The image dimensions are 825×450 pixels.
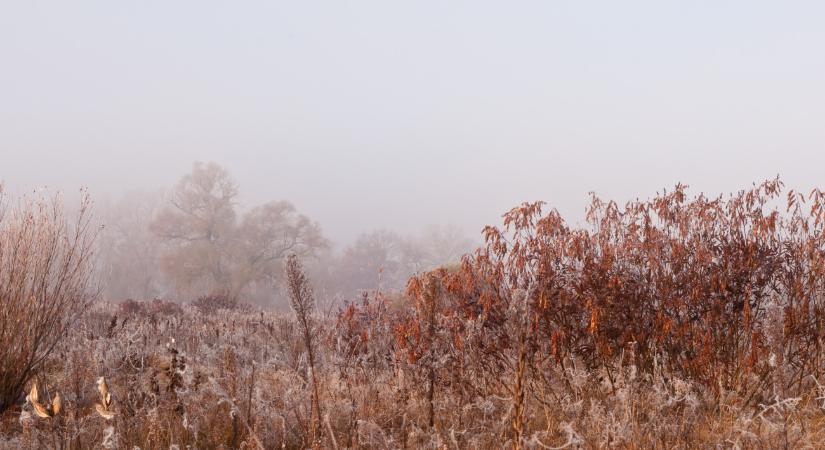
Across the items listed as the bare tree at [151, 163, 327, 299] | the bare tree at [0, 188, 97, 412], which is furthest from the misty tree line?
the bare tree at [0, 188, 97, 412]

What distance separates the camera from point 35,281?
186 inches

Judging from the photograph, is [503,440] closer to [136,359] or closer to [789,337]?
[789,337]

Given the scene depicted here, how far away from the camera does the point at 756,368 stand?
175 inches

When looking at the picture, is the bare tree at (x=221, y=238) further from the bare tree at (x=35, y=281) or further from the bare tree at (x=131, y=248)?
the bare tree at (x=35, y=281)

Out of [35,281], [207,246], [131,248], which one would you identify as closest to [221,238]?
[207,246]

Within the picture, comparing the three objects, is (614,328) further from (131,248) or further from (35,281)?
(131,248)

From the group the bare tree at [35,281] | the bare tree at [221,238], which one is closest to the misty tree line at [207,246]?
the bare tree at [221,238]

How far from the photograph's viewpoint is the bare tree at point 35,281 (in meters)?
4.62

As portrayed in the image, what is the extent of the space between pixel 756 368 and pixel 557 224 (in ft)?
6.28

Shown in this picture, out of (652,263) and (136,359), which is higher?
(652,263)

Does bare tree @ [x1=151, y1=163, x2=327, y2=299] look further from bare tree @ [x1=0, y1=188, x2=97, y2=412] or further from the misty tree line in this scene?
bare tree @ [x1=0, y1=188, x2=97, y2=412]

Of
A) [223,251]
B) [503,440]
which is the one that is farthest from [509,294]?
[223,251]

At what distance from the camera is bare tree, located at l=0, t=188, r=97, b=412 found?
15.2 feet

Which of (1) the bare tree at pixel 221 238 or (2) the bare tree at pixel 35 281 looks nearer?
(2) the bare tree at pixel 35 281
